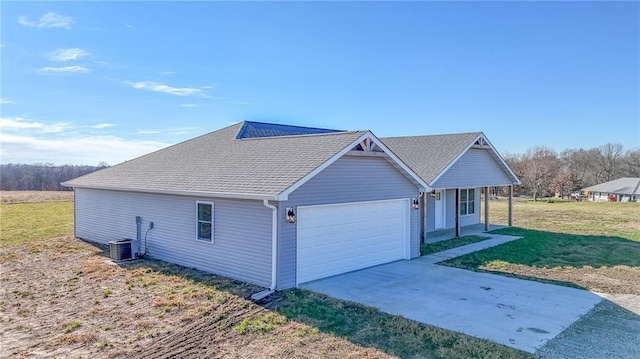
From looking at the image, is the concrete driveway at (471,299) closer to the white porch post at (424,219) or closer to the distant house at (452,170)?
the white porch post at (424,219)

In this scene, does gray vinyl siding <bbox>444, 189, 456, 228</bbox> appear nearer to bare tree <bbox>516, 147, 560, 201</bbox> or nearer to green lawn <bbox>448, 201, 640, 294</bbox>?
green lawn <bbox>448, 201, 640, 294</bbox>

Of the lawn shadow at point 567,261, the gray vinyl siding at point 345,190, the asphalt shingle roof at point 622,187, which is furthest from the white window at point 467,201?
the asphalt shingle roof at point 622,187

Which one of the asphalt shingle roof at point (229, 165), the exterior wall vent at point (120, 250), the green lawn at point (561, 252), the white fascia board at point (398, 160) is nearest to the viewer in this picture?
the asphalt shingle roof at point (229, 165)

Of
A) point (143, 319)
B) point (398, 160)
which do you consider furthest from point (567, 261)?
point (143, 319)

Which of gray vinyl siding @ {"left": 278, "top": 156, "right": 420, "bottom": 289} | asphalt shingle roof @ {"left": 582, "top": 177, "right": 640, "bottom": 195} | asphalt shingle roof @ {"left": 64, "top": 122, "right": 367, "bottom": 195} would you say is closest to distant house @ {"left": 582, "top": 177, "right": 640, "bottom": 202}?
asphalt shingle roof @ {"left": 582, "top": 177, "right": 640, "bottom": 195}

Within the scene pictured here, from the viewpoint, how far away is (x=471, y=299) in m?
8.25

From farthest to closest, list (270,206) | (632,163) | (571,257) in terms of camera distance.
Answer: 1. (632,163)
2. (571,257)
3. (270,206)

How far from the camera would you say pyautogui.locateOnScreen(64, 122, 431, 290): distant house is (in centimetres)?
898

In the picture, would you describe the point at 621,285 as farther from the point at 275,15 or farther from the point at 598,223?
the point at 598,223

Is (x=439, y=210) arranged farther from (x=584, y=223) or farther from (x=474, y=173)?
(x=584, y=223)

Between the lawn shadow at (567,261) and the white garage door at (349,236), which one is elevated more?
the white garage door at (349,236)

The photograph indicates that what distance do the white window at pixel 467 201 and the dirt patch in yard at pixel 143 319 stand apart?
14.4m

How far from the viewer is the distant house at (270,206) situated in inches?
355

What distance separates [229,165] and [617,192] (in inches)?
2197
